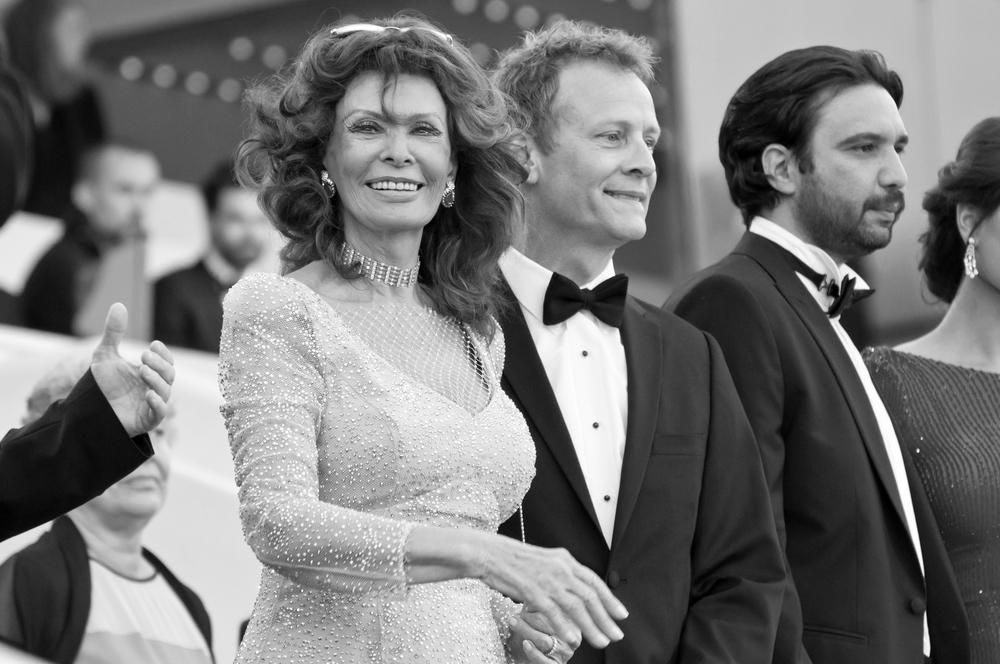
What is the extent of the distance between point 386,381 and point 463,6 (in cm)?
744

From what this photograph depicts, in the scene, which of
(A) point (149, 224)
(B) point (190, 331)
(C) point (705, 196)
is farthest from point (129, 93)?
(C) point (705, 196)

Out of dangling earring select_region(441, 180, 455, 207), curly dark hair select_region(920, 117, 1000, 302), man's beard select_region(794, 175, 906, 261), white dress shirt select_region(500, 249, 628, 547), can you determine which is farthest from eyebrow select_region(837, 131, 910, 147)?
dangling earring select_region(441, 180, 455, 207)

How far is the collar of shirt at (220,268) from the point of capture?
7.37 metres

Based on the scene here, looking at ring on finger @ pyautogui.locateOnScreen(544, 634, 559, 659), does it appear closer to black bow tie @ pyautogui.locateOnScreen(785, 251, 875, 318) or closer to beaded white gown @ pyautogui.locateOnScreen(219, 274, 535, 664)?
beaded white gown @ pyautogui.locateOnScreen(219, 274, 535, 664)

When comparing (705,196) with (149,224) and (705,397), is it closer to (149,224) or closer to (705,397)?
(149,224)

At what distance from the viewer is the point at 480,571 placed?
2293 mm

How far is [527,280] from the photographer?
3.21 metres

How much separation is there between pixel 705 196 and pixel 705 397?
7.99 meters

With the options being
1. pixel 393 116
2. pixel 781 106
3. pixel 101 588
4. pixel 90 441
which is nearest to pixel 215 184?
pixel 101 588

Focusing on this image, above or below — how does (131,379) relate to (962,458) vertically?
above

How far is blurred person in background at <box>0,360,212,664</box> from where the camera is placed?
3662mm

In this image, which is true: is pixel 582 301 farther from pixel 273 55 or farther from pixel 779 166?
pixel 273 55

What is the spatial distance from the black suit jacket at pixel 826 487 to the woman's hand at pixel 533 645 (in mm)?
716

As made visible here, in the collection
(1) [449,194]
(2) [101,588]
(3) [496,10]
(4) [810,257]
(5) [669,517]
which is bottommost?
(2) [101,588]
